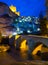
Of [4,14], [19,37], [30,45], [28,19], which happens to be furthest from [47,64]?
[28,19]

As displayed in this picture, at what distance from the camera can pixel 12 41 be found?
53.0 meters

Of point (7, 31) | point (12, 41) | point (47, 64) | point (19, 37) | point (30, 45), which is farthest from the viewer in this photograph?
point (7, 31)

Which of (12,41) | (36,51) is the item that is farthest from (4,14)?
(36,51)

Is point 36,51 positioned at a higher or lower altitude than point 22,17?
lower

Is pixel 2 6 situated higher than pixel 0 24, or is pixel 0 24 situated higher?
pixel 2 6

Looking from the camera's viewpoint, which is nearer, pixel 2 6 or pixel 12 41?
pixel 12 41

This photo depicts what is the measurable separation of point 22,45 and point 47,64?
22.2m

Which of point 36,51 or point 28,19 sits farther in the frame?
point 28,19

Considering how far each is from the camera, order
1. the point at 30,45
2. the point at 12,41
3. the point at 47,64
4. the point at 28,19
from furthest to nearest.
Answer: the point at 28,19 → the point at 12,41 → the point at 30,45 → the point at 47,64

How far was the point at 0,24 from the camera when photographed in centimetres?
7450

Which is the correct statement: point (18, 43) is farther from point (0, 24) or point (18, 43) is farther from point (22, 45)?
point (0, 24)

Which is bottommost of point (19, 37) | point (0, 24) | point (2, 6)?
point (19, 37)

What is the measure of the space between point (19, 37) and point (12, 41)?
313 inches

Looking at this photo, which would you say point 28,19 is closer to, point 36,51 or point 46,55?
point 36,51
